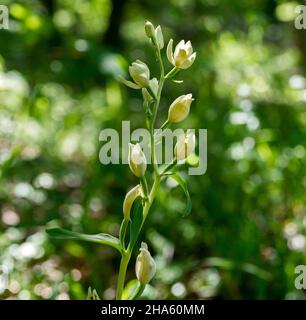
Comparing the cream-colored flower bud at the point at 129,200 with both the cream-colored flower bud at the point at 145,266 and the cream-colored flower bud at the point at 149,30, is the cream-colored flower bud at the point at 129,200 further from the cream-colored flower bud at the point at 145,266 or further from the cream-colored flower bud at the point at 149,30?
the cream-colored flower bud at the point at 149,30

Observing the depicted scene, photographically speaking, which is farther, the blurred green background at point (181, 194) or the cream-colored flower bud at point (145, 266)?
the blurred green background at point (181, 194)

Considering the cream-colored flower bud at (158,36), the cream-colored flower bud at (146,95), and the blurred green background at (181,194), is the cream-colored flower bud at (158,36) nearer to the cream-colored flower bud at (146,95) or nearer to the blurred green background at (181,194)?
the cream-colored flower bud at (146,95)

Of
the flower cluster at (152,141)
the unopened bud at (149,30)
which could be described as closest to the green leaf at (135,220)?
the flower cluster at (152,141)

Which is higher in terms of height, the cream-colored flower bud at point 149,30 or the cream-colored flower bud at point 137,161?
the cream-colored flower bud at point 149,30

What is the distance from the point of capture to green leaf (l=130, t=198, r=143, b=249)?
2.50ft

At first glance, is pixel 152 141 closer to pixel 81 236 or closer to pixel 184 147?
pixel 184 147

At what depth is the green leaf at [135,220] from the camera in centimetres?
76

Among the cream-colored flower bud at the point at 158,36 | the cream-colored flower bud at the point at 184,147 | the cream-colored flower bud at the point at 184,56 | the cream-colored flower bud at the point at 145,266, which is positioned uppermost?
the cream-colored flower bud at the point at 158,36

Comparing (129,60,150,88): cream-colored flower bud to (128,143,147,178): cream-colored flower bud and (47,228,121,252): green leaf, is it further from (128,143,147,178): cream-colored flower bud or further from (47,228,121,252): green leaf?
(47,228,121,252): green leaf

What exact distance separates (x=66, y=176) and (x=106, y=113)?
0.84ft

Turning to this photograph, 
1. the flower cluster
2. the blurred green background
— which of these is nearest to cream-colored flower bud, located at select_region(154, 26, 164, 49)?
the flower cluster

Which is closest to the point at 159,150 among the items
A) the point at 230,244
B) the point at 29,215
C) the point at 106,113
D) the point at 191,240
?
the point at 230,244
